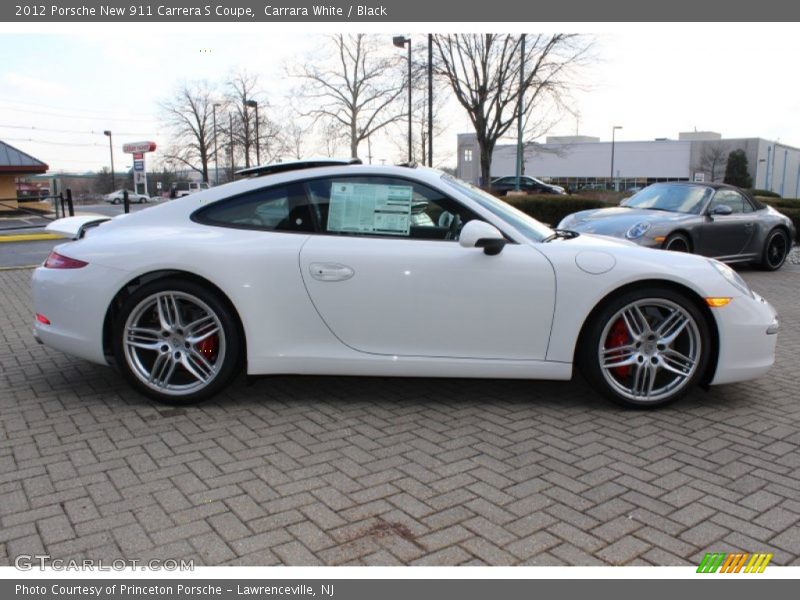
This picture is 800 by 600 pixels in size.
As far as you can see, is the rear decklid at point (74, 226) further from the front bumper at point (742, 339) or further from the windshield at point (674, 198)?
the windshield at point (674, 198)

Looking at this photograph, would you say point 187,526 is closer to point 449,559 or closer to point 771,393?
point 449,559

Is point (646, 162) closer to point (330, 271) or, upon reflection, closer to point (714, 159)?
point (714, 159)

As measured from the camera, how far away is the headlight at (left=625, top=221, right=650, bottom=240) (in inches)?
360

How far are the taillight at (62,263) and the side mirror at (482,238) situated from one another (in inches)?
90.8

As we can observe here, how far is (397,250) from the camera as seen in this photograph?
3.89 meters

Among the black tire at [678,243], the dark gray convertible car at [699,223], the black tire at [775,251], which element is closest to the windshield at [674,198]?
the dark gray convertible car at [699,223]

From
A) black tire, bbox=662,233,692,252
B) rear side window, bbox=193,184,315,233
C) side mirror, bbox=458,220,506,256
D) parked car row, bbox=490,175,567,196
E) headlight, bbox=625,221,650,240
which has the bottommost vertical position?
black tire, bbox=662,233,692,252

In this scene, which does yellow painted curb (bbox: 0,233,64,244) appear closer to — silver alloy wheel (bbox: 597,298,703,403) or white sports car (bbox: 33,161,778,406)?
white sports car (bbox: 33,161,778,406)

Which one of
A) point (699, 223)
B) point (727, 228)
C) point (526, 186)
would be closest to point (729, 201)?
point (727, 228)

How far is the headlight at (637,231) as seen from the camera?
9156mm

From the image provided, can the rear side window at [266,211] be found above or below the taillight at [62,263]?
above

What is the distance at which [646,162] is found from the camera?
8500 cm

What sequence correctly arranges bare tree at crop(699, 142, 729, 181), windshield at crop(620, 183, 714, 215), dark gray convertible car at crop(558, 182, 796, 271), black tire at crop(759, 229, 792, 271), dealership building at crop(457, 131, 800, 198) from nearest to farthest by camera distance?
1. dark gray convertible car at crop(558, 182, 796, 271)
2. windshield at crop(620, 183, 714, 215)
3. black tire at crop(759, 229, 792, 271)
4. bare tree at crop(699, 142, 729, 181)
5. dealership building at crop(457, 131, 800, 198)

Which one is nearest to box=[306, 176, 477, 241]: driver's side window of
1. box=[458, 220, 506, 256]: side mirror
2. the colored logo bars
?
box=[458, 220, 506, 256]: side mirror
